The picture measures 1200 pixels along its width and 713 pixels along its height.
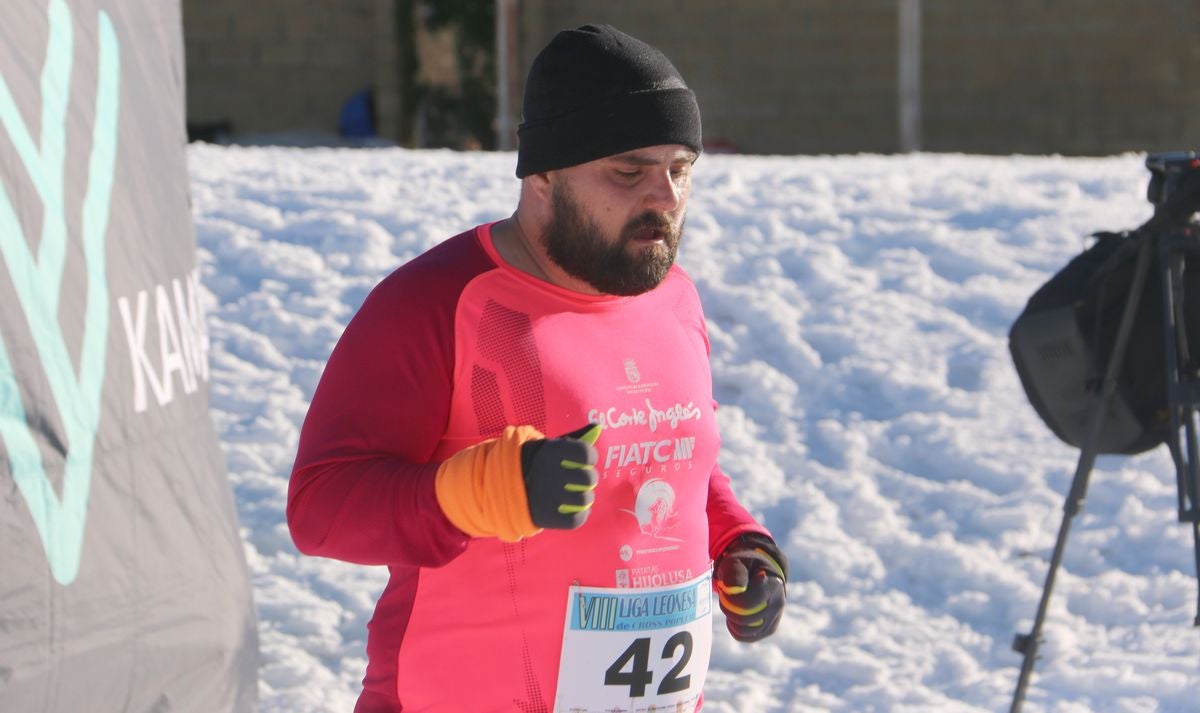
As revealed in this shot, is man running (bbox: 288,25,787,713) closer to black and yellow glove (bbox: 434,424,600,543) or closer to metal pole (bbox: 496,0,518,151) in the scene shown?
black and yellow glove (bbox: 434,424,600,543)

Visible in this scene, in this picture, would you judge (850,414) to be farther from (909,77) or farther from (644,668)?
(909,77)

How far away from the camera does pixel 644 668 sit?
8.32ft

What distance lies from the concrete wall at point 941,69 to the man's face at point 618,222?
11513 mm

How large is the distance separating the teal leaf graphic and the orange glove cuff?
2.56 ft

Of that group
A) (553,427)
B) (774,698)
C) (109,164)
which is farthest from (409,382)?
(774,698)

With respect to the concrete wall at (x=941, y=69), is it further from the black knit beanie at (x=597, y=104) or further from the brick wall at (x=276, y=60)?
the black knit beanie at (x=597, y=104)

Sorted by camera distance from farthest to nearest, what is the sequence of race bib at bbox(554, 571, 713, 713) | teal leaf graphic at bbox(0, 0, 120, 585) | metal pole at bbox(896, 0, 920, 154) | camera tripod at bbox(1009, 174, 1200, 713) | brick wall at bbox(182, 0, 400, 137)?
brick wall at bbox(182, 0, 400, 137) → metal pole at bbox(896, 0, 920, 154) → camera tripod at bbox(1009, 174, 1200, 713) → teal leaf graphic at bbox(0, 0, 120, 585) → race bib at bbox(554, 571, 713, 713)

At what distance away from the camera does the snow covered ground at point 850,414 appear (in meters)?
5.07

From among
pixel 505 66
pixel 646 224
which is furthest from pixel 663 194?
pixel 505 66

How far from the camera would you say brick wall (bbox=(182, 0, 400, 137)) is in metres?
14.7

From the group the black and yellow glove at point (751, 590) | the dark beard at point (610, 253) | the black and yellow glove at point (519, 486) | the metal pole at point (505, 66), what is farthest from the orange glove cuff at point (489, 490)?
the metal pole at point (505, 66)

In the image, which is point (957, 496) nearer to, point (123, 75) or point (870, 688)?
point (870, 688)

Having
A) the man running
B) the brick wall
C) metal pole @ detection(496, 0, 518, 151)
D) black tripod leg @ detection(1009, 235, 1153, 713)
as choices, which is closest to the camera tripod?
black tripod leg @ detection(1009, 235, 1153, 713)

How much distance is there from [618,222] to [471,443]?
40 cm
